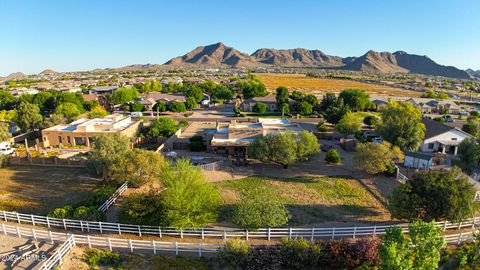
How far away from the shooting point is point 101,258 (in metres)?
18.6

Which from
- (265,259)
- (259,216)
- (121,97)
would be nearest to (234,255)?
(265,259)

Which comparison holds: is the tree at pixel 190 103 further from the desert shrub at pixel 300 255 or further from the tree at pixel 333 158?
the desert shrub at pixel 300 255

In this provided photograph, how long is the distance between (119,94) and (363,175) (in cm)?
6904

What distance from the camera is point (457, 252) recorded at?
1931cm

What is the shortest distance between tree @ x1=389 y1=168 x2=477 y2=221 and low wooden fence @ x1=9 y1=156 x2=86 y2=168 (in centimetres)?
3456

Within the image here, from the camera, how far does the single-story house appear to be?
35.5m

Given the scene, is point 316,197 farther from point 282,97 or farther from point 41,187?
point 282,97

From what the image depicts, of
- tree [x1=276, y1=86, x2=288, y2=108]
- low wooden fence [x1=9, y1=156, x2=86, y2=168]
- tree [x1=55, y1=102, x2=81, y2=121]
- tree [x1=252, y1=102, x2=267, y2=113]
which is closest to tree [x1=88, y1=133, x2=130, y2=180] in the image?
low wooden fence [x1=9, y1=156, x2=86, y2=168]

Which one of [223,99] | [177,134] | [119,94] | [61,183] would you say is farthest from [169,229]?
[223,99]

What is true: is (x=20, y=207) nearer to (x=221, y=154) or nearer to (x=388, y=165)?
(x=221, y=154)

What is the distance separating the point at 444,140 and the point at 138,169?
41.7 m

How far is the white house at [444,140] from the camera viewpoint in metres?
43.1

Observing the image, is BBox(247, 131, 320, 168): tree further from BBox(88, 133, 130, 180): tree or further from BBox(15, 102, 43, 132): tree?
BBox(15, 102, 43, 132): tree

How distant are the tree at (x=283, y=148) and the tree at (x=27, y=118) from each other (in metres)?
39.8
